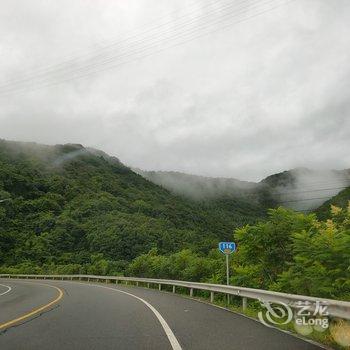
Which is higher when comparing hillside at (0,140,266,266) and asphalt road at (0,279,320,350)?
hillside at (0,140,266,266)

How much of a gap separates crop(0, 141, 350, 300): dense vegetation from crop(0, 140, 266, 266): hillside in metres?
0.28

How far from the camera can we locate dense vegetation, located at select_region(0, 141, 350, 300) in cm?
1486

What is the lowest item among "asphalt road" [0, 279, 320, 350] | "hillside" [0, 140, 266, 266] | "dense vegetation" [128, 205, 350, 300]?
"asphalt road" [0, 279, 320, 350]

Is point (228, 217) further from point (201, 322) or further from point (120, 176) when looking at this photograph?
point (201, 322)

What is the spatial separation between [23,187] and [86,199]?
58.8 ft

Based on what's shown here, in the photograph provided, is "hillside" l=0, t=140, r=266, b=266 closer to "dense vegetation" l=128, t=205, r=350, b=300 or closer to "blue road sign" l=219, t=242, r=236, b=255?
"dense vegetation" l=128, t=205, r=350, b=300

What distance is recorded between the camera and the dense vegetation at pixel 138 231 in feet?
48.8

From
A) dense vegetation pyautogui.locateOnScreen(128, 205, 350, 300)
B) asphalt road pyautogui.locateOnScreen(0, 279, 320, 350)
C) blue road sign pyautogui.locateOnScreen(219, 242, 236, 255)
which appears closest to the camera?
asphalt road pyautogui.locateOnScreen(0, 279, 320, 350)

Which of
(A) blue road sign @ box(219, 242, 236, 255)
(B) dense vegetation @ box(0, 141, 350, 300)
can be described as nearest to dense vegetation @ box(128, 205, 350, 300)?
(B) dense vegetation @ box(0, 141, 350, 300)

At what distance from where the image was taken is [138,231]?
89438 mm

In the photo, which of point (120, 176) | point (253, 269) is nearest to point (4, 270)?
point (253, 269)

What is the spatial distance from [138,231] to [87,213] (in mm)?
31152

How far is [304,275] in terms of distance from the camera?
1430 cm

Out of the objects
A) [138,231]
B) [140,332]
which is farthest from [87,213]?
[140,332]
